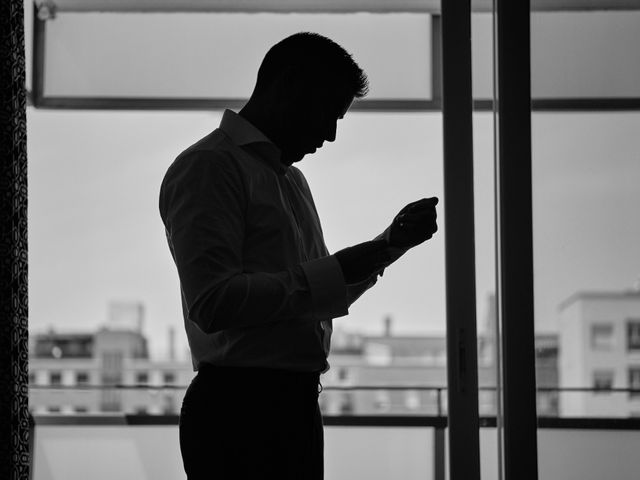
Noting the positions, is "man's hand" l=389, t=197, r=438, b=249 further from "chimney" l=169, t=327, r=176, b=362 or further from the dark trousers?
"chimney" l=169, t=327, r=176, b=362

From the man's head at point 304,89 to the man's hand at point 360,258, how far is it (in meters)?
0.25

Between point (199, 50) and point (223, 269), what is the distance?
3353 millimetres

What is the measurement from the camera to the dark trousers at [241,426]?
4.03 feet

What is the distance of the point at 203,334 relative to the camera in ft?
4.20

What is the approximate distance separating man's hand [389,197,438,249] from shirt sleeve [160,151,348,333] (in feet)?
0.37

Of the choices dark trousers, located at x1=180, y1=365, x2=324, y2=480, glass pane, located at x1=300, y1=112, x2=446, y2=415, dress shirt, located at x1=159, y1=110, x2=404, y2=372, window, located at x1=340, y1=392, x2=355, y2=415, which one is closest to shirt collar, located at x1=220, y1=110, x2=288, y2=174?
dress shirt, located at x1=159, y1=110, x2=404, y2=372

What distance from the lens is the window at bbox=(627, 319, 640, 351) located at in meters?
1.28

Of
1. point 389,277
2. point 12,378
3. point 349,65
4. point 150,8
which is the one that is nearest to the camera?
point 349,65

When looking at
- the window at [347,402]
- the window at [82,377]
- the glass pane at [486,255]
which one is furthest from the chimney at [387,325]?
the glass pane at [486,255]

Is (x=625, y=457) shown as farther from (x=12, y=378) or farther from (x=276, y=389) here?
(x=12, y=378)

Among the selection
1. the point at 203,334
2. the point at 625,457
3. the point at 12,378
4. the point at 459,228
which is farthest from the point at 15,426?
the point at 625,457

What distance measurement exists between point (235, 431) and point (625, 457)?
0.98m

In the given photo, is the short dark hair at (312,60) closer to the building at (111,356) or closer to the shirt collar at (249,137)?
the shirt collar at (249,137)

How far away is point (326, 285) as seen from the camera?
1187 millimetres
